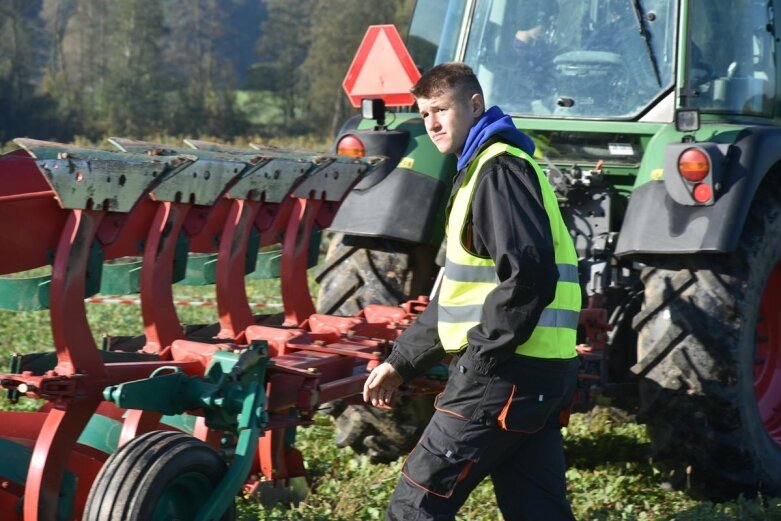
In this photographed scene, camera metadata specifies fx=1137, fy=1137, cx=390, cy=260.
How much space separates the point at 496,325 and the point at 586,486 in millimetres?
2324

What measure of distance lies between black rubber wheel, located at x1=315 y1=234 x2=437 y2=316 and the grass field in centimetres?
73

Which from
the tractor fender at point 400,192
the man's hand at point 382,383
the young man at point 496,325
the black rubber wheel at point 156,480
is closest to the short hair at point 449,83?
the young man at point 496,325

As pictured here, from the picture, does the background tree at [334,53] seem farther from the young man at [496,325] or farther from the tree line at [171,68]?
the young man at [496,325]

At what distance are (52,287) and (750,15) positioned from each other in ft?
11.9

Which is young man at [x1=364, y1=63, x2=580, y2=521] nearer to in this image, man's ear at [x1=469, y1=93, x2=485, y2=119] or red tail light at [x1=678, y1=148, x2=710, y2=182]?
man's ear at [x1=469, y1=93, x2=485, y2=119]

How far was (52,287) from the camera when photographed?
11.7ft

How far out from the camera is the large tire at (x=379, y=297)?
17.3 feet

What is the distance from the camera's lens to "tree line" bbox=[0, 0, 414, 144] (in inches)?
1465

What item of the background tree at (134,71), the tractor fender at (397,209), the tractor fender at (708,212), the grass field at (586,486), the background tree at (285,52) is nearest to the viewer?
the grass field at (586,486)

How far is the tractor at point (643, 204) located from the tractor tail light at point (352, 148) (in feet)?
0.06

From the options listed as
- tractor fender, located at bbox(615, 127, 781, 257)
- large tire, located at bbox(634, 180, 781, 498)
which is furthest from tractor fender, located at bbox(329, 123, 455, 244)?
large tire, located at bbox(634, 180, 781, 498)

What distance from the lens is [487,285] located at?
10.2 ft

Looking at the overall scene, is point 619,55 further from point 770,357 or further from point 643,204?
point 770,357

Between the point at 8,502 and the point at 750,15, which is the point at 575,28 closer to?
the point at 750,15
